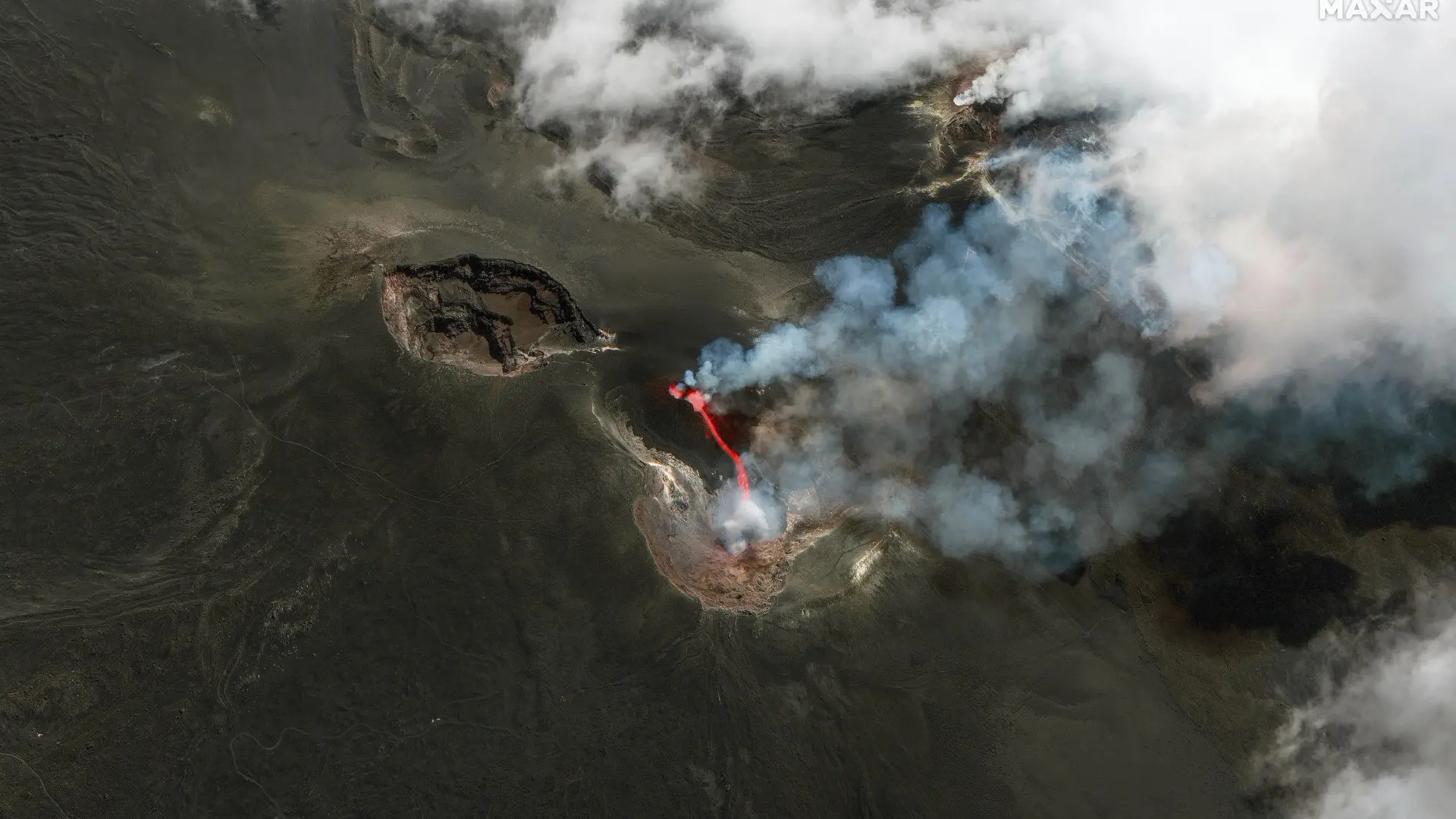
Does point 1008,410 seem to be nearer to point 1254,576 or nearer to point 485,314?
point 1254,576

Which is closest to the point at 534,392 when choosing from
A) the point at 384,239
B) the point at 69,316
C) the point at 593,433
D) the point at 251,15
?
the point at 593,433

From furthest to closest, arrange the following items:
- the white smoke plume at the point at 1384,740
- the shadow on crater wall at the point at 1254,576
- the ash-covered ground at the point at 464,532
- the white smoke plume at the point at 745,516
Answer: the white smoke plume at the point at 745,516 → the shadow on crater wall at the point at 1254,576 → the white smoke plume at the point at 1384,740 → the ash-covered ground at the point at 464,532

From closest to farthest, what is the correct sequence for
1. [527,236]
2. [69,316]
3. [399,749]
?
[399,749] < [69,316] < [527,236]

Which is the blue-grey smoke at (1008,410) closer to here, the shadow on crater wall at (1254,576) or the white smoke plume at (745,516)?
the white smoke plume at (745,516)

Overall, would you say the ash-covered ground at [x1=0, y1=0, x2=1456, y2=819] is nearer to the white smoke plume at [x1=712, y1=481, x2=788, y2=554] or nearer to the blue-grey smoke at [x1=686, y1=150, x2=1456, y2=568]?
the white smoke plume at [x1=712, y1=481, x2=788, y2=554]

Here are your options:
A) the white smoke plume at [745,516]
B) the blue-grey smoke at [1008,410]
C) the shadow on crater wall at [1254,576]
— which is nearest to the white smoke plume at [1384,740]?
the shadow on crater wall at [1254,576]

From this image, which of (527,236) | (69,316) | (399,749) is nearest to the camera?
(399,749)

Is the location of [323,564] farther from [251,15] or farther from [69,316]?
[251,15]

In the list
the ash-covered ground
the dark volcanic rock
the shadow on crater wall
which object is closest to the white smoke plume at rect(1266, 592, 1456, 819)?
the ash-covered ground
